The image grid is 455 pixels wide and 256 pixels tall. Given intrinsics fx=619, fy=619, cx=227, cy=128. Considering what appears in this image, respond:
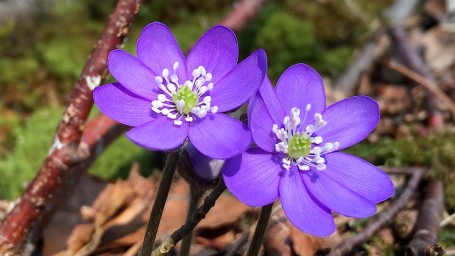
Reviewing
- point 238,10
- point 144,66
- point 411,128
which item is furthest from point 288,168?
point 238,10

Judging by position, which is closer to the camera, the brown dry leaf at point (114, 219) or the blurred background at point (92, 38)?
the brown dry leaf at point (114, 219)

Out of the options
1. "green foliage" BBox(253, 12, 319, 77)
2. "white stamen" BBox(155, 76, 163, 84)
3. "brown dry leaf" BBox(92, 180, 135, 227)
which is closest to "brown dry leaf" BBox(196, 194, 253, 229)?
"brown dry leaf" BBox(92, 180, 135, 227)

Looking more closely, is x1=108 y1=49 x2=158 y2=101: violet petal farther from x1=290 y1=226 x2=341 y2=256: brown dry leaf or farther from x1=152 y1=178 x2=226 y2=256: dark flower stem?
x1=290 y1=226 x2=341 y2=256: brown dry leaf

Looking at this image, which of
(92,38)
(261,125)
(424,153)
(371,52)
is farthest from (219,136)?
(92,38)

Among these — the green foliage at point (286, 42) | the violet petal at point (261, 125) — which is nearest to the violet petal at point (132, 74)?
the violet petal at point (261, 125)

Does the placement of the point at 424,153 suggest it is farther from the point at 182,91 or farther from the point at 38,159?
the point at 38,159

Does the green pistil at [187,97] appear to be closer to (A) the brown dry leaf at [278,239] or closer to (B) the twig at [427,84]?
(A) the brown dry leaf at [278,239]

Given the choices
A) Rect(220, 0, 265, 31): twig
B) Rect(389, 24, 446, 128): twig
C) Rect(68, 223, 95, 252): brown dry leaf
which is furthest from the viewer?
Rect(220, 0, 265, 31): twig
